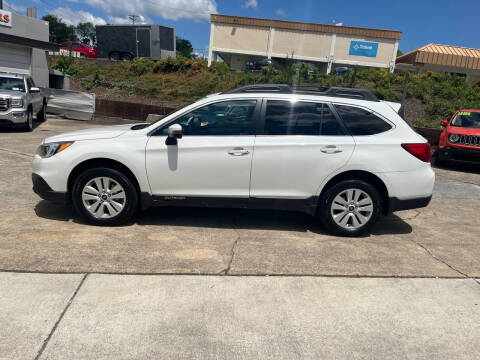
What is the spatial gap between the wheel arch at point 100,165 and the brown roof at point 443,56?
17.3m

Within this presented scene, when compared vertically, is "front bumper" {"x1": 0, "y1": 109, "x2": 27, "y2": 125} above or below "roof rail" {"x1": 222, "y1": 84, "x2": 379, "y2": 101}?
below

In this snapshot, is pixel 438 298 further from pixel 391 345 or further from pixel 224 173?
pixel 224 173

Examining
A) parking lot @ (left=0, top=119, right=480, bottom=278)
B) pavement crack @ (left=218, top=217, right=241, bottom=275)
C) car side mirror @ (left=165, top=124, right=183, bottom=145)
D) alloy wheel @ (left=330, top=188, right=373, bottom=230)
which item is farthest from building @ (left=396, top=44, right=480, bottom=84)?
car side mirror @ (left=165, top=124, right=183, bottom=145)

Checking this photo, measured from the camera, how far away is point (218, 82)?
70.5ft

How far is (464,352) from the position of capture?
290 cm

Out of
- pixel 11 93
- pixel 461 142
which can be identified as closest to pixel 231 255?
pixel 461 142

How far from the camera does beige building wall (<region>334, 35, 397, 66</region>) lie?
4575 cm

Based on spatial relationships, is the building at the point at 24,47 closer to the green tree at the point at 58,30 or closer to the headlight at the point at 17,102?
the headlight at the point at 17,102

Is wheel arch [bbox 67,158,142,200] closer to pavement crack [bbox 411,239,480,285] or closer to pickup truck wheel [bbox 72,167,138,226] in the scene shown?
pickup truck wheel [bbox 72,167,138,226]

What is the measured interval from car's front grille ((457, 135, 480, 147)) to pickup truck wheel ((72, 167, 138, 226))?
9.10 meters

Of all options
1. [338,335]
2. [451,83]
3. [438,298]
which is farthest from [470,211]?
[451,83]

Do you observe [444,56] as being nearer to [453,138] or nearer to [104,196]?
[453,138]

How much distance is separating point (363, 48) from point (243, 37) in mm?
13695

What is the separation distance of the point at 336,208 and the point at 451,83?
53.0 ft
